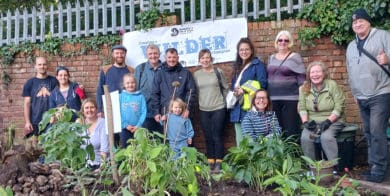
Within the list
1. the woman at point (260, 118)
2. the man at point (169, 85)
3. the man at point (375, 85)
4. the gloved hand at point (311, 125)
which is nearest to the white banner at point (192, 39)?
the man at point (169, 85)

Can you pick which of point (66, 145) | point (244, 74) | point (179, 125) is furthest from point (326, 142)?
point (66, 145)

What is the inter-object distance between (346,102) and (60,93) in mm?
4157

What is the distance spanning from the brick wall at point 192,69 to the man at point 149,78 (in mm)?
873

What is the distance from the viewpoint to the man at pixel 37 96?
28.4ft

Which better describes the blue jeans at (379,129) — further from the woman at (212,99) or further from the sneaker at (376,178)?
the woman at (212,99)

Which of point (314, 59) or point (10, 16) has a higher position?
point (10, 16)

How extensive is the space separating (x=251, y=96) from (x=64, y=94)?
114 inches

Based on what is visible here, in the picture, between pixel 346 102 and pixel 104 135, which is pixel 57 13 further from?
pixel 346 102

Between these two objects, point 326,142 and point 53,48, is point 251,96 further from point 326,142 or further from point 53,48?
point 53,48

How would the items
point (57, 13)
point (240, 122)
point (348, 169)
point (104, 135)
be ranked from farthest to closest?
point (57, 13) < point (240, 122) < point (348, 169) < point (104, 135)

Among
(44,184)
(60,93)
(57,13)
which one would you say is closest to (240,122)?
(60,93)

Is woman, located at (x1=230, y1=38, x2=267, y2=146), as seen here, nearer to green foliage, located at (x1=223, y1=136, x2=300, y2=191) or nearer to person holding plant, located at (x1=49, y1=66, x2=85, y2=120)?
person holding plant, located at (x1=49, y1=66, x2=85, y2=120)

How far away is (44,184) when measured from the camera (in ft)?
14.9

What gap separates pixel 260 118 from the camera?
6.76 meters
